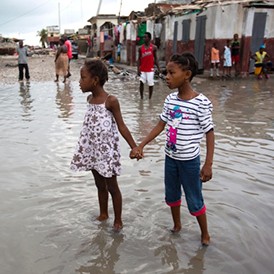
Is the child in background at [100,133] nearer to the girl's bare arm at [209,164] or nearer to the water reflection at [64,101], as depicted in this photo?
the girl's bare arm at [209,164]

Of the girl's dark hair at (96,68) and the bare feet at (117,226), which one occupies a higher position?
the girl's dark hair at (96,68)

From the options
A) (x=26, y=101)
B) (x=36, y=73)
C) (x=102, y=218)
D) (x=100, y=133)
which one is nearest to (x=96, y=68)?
(x=100, y=133)

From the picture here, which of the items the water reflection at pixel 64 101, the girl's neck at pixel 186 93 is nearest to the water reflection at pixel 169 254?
the girl's neck at pixel 186 93

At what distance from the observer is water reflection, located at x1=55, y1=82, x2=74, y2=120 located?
25.7ft

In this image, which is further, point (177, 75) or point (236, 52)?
point (236, 52)

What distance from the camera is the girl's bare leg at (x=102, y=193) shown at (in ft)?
9.85

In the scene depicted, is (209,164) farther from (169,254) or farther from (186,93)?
(169,254)

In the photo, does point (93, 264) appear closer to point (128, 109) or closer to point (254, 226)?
point (254, 226)

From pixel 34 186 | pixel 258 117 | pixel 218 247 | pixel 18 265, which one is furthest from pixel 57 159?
pixel 258 117

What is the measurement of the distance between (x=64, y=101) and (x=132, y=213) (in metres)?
6.78

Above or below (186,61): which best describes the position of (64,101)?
below

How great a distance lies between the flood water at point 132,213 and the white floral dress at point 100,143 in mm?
601

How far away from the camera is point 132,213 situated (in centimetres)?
328

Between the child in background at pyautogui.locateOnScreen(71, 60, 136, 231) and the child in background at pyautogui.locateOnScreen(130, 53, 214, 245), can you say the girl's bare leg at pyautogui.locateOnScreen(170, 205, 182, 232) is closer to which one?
the child in background at pyautogui.locateOnScreen(130, 53, 214, 245)
